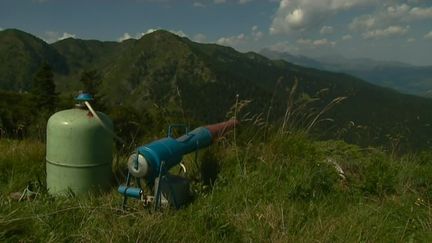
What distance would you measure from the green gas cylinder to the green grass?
213mm

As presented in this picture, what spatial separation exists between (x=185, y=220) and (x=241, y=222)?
448 mm

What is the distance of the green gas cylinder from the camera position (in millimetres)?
4215

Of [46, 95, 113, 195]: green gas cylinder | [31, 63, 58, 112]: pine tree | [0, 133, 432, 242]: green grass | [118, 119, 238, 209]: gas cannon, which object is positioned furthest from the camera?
[31, 63, 58, 112]: pine tree

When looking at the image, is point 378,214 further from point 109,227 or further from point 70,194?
point 70,194

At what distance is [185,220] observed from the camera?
3.38 metres

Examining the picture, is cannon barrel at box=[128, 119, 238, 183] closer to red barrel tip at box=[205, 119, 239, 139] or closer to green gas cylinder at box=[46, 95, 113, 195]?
red barrel tip at box=[205, 119, 239, 139]

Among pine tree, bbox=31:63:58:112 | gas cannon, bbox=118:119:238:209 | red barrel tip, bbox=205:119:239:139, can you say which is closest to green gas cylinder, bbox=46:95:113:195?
gas cannon, bbox=118:119:238:209

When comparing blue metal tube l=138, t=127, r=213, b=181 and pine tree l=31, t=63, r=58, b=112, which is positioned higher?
blue metal tube l=138, t=127, r=213, b=181

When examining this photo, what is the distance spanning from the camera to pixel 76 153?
166 inches

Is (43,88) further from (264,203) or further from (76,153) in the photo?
(264,203)

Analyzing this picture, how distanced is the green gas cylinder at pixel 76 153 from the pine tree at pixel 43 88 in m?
51.9

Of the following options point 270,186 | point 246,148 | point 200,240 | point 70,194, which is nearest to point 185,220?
point 200,240

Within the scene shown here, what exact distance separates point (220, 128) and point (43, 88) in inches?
2143

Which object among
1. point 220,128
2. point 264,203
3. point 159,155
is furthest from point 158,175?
point 220,128
